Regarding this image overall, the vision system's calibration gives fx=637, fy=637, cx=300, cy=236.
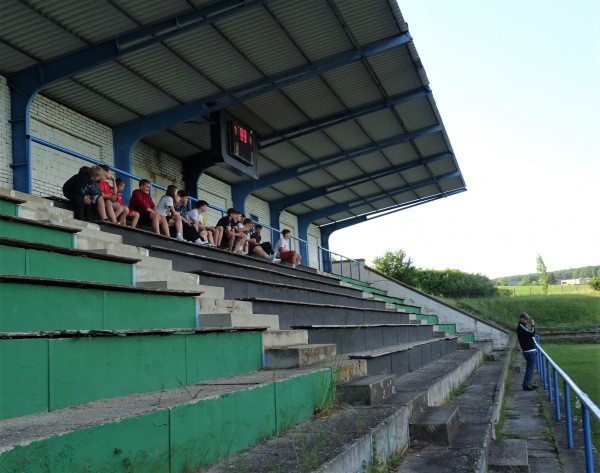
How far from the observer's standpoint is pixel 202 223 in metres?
11.5

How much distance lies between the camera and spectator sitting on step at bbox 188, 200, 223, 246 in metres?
11.1

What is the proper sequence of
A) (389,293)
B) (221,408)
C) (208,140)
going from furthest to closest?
(389,293)
(208,140)
(221,408)

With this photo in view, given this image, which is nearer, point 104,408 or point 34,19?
point 104,408

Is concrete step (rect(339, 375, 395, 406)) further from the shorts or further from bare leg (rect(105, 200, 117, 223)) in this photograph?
the shorts

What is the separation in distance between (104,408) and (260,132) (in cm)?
1478

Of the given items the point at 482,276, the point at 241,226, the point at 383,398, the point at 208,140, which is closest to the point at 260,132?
the point at 208,140

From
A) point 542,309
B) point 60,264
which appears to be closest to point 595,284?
point 542,309

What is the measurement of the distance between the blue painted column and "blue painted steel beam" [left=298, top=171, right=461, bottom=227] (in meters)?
16.8

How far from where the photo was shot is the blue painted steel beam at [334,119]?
55.0ft

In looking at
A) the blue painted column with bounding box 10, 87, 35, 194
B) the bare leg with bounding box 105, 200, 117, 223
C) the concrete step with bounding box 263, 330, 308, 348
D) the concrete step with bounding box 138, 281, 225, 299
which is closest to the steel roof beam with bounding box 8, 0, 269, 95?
the blue painted column with bounding box 10, 87, 35, 194

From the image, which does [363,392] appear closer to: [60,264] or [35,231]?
[60,264]

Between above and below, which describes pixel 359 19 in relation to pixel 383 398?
above

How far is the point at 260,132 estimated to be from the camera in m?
17.3

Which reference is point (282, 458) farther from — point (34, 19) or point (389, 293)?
point (389, 293)
